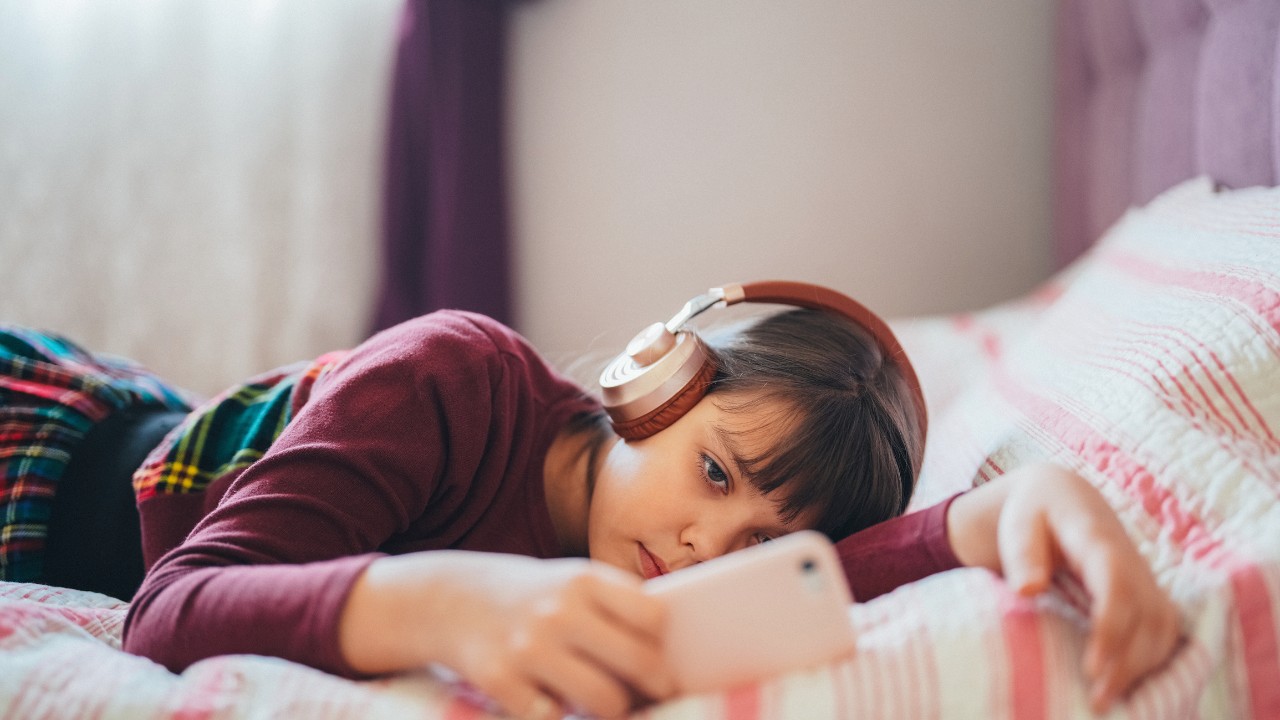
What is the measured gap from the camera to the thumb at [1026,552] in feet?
1.66

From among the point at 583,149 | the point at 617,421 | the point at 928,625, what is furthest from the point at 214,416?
the point at 583,149

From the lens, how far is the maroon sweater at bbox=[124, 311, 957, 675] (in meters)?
0.53

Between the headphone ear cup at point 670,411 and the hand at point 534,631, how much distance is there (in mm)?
285

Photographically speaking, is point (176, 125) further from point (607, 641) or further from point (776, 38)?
point (607, 641)

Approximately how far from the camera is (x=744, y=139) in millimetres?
1719

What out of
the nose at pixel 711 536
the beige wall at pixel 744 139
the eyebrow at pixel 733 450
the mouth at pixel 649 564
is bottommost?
the mouth at pixel 649 564

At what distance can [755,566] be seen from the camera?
446mm

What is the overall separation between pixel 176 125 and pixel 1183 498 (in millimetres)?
Result: 1580

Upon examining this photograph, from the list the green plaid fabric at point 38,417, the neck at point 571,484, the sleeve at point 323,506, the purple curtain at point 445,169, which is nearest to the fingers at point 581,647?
the sleeve at point 323,506

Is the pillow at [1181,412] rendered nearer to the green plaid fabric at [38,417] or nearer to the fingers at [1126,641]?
the fingers at [1126,641]

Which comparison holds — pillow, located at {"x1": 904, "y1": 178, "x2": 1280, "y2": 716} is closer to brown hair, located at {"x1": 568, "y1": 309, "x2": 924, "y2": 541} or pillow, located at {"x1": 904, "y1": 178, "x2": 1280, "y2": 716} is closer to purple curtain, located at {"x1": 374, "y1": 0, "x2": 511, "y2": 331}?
brown hair, located at {"x1": 568, "y1": 309, "x2": 924, "y2": 541}

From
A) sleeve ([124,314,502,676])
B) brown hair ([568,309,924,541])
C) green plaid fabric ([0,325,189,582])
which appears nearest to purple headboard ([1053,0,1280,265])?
brown hair ([568,309,924,541])

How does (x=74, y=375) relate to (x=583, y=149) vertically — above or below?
below

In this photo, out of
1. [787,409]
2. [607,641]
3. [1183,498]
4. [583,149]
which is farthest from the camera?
[583,149]
